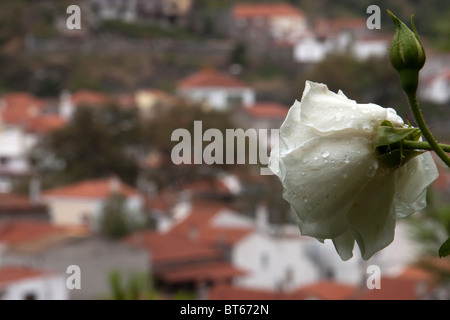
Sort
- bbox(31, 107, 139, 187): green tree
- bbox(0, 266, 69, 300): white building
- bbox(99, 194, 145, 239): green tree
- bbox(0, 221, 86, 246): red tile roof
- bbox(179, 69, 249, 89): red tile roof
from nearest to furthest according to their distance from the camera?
bbox(0, 266, 69, 300): white building
bbox(0, 221, 86, 246): red tile roof
bbox(99, 194, 145, 239): green tree
bbox(31, 107, 139, 187): green tree
bbox(179, 69, 249, 89): red tile roof

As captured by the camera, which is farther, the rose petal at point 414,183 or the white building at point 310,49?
the white building at point 310,49

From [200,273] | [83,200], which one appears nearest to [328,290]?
[200,273]

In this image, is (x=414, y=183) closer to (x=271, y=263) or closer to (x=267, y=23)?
(x=271, y=263)

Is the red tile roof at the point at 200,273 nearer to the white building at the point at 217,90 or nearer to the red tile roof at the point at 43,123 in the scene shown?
the red tile roof at the point at 43,123

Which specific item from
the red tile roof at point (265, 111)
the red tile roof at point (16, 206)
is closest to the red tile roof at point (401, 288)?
the red tile roof at point (16, 206)

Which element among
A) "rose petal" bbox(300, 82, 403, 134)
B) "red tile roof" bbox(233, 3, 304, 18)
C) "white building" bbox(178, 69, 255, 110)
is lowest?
"rose petal" bbox(300, 82, 403, 134)

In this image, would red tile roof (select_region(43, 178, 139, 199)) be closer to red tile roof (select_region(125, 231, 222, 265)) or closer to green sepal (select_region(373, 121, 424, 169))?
red tile roof (select_region(125, 231, 222, 265))

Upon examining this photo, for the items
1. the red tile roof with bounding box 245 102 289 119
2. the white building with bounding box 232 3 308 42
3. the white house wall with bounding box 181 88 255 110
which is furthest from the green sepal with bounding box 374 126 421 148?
the white building with bounding box 232 3 308 42
